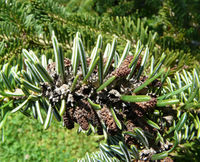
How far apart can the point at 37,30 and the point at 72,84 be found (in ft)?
2.27

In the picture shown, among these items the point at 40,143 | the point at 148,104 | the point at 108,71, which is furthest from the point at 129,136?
the point at 40,143

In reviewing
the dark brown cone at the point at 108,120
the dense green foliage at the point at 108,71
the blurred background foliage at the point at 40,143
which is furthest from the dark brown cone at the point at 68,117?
the blurred background foliage at the point at 40,143

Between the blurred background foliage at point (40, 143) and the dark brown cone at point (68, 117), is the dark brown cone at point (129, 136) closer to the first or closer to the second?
the dark brown cone at point (68, 117)

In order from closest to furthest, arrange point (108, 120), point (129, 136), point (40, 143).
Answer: point (108, 120), point (129, 136), point (40, 143)

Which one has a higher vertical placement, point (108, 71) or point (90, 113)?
point (108, 71)

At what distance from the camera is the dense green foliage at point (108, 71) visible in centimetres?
65

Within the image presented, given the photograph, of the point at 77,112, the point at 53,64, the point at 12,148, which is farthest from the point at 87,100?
the point at 12,148

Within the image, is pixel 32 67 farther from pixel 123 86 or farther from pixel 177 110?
pixel 177 110

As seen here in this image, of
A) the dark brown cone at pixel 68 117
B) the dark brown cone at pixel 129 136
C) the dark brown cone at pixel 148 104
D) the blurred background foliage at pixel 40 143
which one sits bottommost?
the blurred background foliage at pixel 40 143

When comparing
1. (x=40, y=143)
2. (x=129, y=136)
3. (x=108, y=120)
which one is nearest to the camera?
(x=108, y=120)

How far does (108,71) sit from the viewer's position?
71cm

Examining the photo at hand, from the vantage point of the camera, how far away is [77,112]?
2.14ft

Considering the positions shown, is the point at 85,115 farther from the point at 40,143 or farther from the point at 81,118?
the point at 40,143

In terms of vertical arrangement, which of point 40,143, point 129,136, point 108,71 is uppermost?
point 108,71
